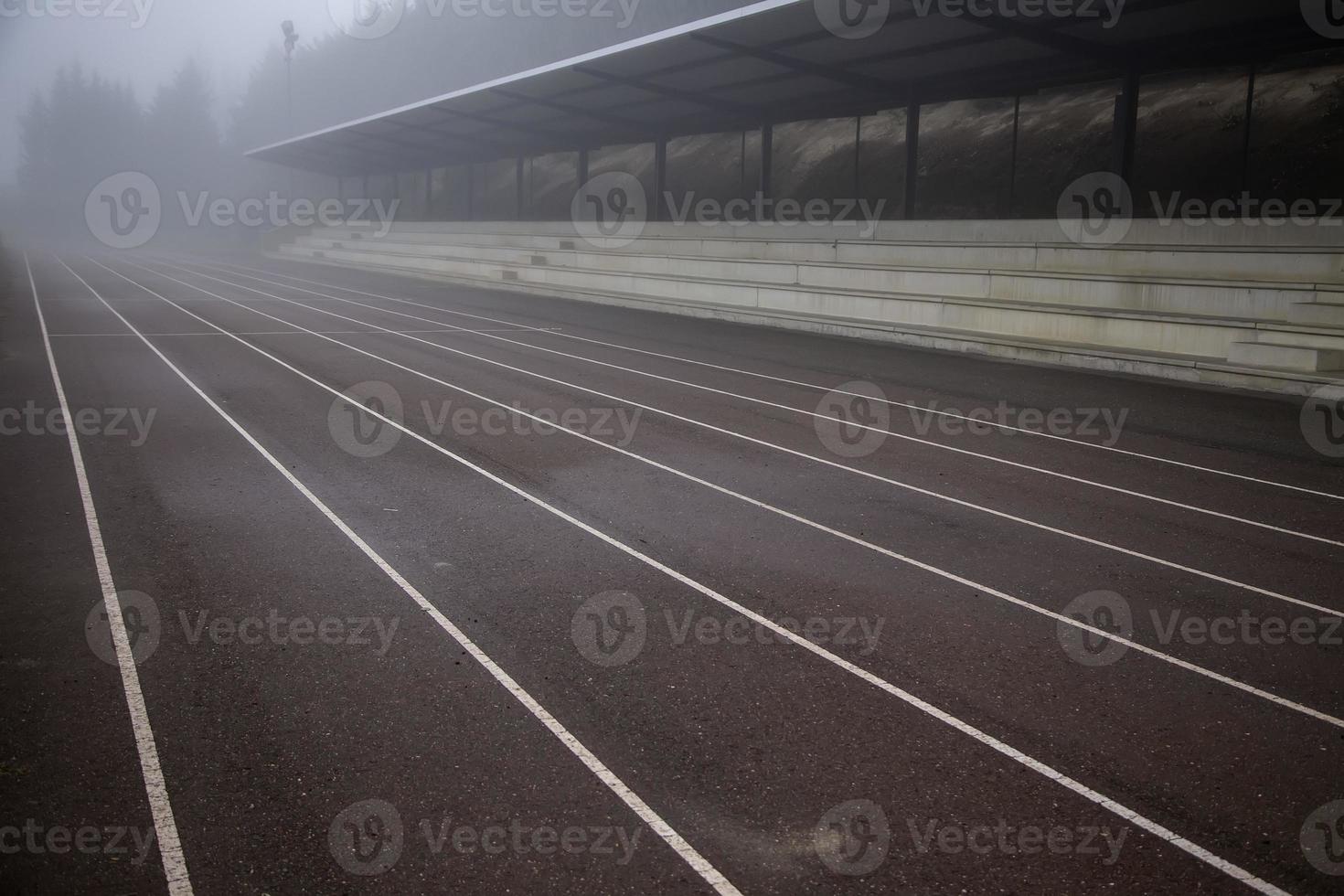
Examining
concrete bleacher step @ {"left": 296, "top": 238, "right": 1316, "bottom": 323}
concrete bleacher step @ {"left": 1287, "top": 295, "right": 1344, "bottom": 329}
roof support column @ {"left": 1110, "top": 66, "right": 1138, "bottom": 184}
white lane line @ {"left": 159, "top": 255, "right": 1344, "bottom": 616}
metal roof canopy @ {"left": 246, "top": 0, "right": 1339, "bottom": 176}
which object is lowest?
white lane line @ {"left": 159, "top": 255, "right": 1344, "bottom": 616}

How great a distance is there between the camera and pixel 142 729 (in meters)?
4.76

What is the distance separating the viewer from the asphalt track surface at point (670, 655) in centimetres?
388

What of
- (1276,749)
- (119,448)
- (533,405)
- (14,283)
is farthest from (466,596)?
(14,283)

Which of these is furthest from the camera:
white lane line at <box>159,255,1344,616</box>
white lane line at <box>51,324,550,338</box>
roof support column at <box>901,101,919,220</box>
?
roof support column at <box>901,101,919,220</box>

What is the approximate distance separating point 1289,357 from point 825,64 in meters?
13.9

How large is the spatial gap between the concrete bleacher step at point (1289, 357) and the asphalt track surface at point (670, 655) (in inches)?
92.0

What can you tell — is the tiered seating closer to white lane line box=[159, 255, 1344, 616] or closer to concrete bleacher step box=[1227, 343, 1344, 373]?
concrete bleacher step box=[1227, 343, 1344, 373]

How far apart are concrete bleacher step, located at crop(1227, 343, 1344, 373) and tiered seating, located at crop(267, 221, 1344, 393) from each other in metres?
0.02

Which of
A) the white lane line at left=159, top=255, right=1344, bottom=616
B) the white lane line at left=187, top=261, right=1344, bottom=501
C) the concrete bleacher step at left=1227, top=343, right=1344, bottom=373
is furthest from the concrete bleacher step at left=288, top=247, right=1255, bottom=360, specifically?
the white lane line at left=159, top=255, right=1344, bottom=616

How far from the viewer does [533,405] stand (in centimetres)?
1352

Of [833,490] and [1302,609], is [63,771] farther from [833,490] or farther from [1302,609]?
[1302,609]

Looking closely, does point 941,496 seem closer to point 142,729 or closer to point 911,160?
point 142,729

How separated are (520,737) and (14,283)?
37.4 m

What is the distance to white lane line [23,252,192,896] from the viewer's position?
3.73m
